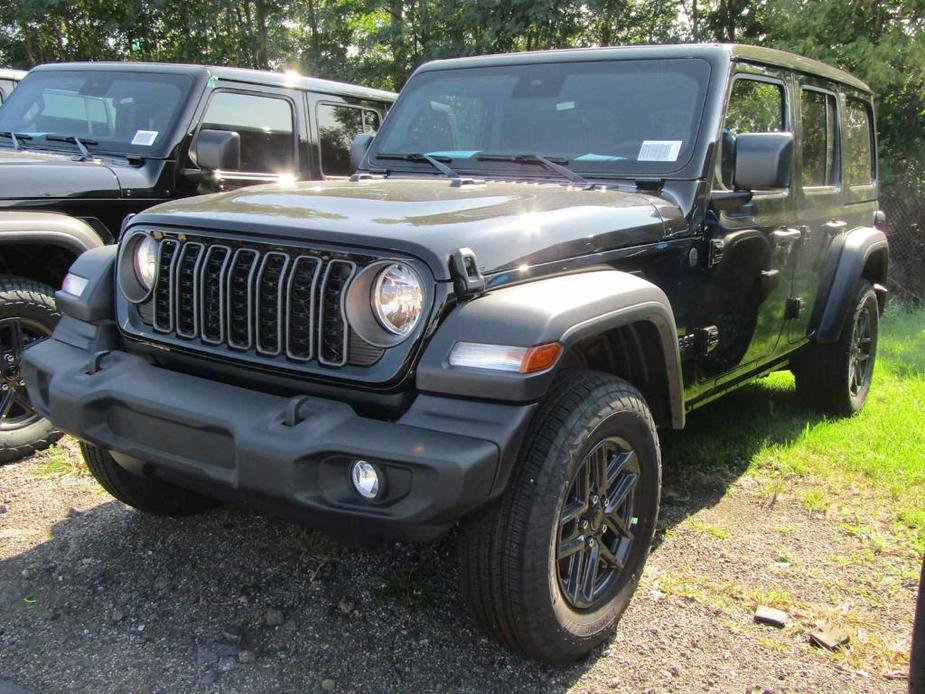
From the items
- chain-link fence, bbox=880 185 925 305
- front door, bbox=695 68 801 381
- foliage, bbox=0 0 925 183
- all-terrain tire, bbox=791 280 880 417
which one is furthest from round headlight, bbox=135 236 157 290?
chain-link fence, bbox=880 185 925 305

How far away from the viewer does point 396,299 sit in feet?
7.30

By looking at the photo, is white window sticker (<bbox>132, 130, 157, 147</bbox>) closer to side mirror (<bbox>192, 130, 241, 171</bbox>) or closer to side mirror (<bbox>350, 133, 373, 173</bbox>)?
side mirror (<bbox>192, 130, 241, 171</bbox>)

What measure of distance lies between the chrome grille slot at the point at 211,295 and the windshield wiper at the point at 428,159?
1262mm

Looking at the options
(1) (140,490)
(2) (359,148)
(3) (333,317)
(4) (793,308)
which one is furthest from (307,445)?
(4) (793,308)

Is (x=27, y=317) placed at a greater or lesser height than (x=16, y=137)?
lesser

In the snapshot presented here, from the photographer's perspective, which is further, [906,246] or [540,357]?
[906,246]

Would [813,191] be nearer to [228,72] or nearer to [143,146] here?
[228,72]

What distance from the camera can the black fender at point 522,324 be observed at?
2.05 metres

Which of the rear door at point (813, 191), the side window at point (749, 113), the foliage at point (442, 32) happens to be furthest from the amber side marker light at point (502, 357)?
the foliage at point (442, 32)

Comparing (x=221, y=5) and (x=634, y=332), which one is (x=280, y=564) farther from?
(x=221, y=5)

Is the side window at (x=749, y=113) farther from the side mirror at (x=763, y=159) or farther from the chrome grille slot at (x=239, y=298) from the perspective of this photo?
the chrome grille slot at (x=239, y=298)

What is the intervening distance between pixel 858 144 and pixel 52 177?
178 inches

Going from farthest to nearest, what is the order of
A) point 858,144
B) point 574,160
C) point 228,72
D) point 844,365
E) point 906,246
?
point 906,246, point 228,72, point 858,144, point 844,365, point 574,160

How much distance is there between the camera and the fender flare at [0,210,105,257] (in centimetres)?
381
